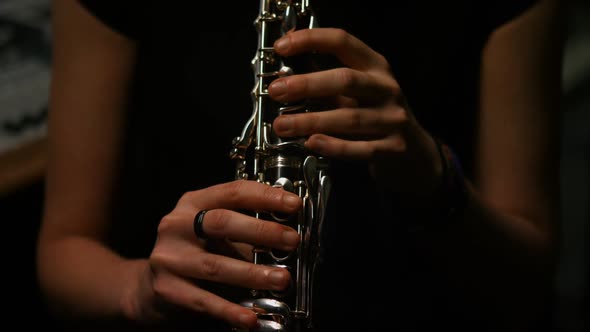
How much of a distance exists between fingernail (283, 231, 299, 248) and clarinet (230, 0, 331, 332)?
0.02 metres

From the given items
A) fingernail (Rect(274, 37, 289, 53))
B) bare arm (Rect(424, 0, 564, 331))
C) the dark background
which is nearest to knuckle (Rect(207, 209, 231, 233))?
fingernail (Rect(274, 37, 289, 53))

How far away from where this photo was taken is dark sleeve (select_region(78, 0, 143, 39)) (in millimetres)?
556

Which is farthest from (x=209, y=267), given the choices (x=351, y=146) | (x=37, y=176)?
(x=37, y=176)

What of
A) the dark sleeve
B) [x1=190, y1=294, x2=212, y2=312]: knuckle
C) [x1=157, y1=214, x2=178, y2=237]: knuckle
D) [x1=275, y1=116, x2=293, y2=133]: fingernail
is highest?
the dark sleeve

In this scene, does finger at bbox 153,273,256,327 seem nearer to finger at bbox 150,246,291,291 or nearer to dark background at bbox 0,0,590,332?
finger at bbox 150,246,291,291

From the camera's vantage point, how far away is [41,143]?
2.69 ft

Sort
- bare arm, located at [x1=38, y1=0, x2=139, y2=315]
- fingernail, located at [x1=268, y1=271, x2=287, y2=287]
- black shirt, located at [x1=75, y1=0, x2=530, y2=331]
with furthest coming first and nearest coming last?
bare arm, located at [x1=38, y1=0, x2=139, y2=315] < black shirt, located at [x1=75, y1=0, x2=530, y2=331] < fingernail, located at [x1=268, y1=271, x2=287, y2=287]

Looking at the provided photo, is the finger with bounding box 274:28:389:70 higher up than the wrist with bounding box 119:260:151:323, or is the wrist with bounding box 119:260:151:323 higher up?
the finger with bounding box 274:28:389:70

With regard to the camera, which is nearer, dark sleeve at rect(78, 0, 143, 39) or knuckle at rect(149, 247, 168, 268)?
knuckle at rect(149, 247, 168, 268)

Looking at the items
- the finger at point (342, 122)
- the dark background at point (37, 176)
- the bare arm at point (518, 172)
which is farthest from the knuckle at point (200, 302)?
the dark background at point (37, 176)

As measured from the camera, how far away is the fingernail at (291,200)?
0.31m

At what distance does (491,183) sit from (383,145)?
23cm

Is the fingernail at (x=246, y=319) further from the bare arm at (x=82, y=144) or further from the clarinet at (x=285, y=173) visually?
the bare arm at (x=82, y=144)

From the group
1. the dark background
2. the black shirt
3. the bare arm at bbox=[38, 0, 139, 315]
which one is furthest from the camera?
the dark background
